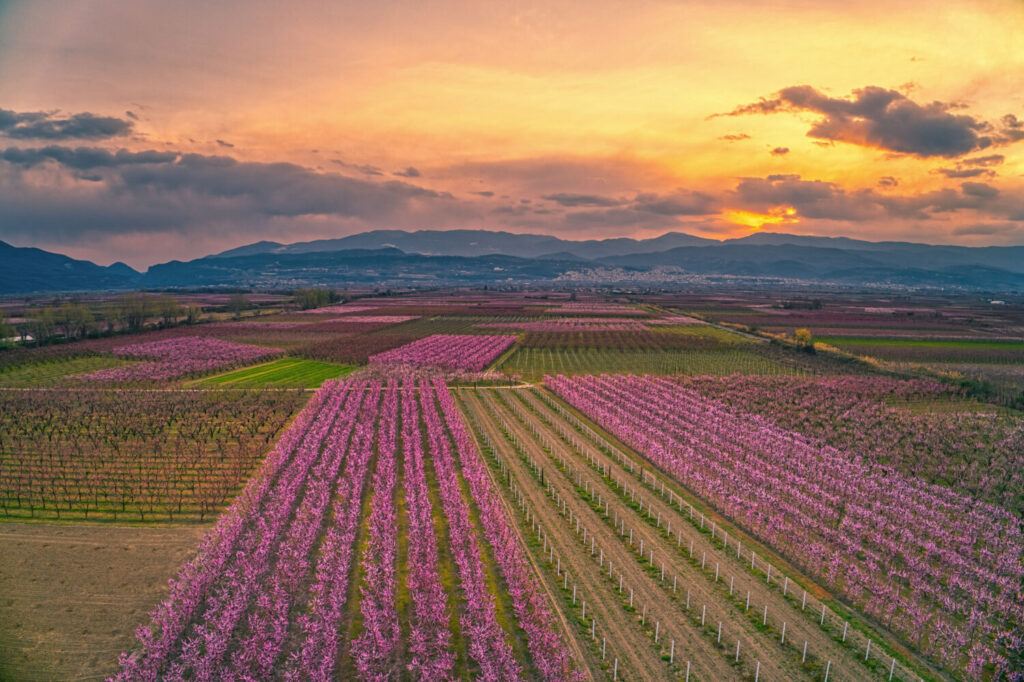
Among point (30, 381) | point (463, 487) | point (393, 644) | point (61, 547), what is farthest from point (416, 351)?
point (393, 644)

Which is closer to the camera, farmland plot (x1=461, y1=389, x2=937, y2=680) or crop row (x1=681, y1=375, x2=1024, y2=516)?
farmland plot (x1=461, y1=389, x2=937, y2=680)

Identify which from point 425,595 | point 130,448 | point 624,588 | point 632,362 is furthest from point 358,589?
point 632,362

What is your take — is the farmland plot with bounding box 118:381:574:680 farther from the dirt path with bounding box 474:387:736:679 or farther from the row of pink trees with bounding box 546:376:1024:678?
the row of pink trees with bounding box 546:376:1024:678

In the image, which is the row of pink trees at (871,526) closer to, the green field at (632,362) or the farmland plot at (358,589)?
the farmland plot at (358,589)

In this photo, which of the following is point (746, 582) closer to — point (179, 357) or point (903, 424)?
point (903, 424)

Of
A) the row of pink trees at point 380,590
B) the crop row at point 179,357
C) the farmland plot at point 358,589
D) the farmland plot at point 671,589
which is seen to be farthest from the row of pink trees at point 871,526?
the crop row at point 179,357

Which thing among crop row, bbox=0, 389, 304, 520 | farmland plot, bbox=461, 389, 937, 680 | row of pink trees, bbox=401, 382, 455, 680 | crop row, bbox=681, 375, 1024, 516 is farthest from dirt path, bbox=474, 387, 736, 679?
crop row, bbox=681, 375, 1024, 516
